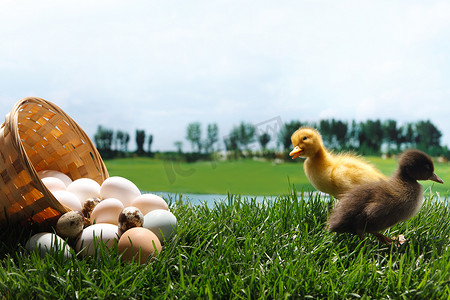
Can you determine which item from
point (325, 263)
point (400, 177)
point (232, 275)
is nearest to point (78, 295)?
point (232, 275)

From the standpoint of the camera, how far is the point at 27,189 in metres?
1.98

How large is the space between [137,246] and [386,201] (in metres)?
1.12

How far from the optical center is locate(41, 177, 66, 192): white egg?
88.7 inches

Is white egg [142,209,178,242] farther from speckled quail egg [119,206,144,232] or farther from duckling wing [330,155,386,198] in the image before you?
duckling wing [330,155,386,198]

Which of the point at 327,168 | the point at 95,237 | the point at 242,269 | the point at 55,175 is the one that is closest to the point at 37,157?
the point at 55,175

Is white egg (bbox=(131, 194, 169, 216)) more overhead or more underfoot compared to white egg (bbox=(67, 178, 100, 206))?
more underfoot

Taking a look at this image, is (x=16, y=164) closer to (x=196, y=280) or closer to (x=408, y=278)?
(x=196, y=280)

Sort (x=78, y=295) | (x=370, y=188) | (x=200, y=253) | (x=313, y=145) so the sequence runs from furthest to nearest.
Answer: (x=313, y=145) → (x=370, y=188) → (x=200, y=253) → (x=78, y=295)

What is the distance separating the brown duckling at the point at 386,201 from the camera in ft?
6.46

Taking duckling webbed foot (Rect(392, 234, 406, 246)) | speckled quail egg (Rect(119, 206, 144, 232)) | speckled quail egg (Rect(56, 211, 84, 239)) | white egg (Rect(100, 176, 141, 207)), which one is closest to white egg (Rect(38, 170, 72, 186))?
white egg (Rect(100, 176, 141, 207))

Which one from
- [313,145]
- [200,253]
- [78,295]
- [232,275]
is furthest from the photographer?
[313,145]

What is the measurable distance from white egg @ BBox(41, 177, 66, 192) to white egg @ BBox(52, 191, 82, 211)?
0.10 metres

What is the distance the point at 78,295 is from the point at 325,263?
1.01 metres

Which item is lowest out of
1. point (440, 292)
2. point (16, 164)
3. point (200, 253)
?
point (440, 292)
